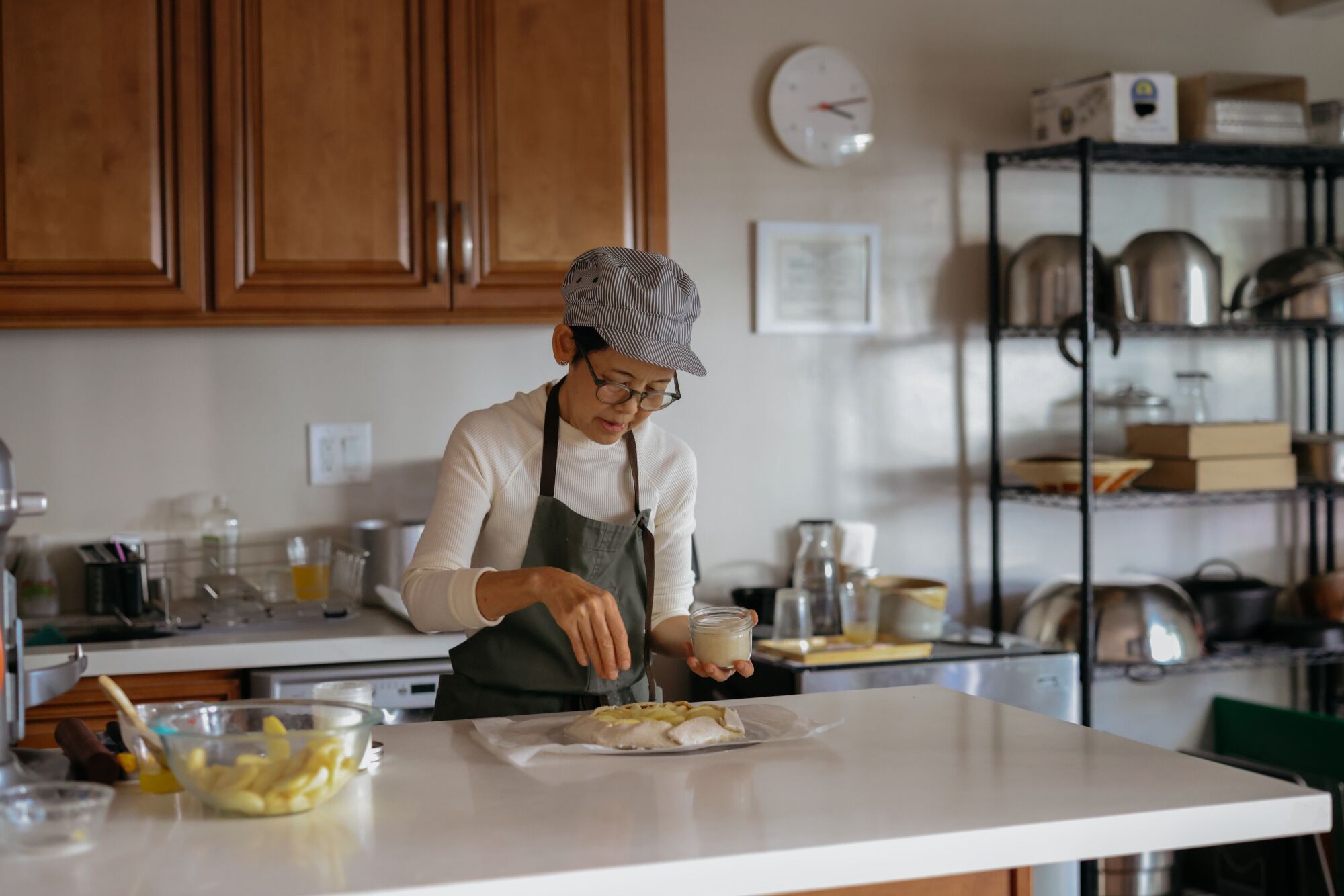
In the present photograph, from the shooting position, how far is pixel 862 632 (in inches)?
121

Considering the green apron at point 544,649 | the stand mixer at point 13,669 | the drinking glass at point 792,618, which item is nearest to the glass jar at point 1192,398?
the drinking glass at point 792,618

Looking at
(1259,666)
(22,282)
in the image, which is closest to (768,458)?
(1259,666)

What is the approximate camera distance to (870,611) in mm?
3062

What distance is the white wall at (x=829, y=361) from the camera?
10.8 feet

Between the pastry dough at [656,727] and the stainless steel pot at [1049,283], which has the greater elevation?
the stainless steel pot at [1049,283]

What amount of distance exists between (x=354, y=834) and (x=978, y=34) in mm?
3113

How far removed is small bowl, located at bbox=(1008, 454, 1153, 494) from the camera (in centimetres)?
347

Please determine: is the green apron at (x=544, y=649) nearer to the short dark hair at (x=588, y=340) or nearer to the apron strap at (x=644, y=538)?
the apron strap at (x=644, y=538)

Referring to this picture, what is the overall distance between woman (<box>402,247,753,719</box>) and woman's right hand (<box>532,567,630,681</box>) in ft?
0.64

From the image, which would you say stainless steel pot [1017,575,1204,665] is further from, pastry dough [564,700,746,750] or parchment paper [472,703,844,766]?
pastry dough [564,700,746,750]

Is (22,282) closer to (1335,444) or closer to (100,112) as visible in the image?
(100,112)

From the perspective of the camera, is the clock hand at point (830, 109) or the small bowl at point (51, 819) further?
the clock hand at point (830, 109)

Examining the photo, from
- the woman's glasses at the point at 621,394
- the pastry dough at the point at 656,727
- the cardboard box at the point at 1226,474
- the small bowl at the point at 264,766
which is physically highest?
the woman's glasses at the point at 621,394

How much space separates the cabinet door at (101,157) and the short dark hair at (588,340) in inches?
52.9
